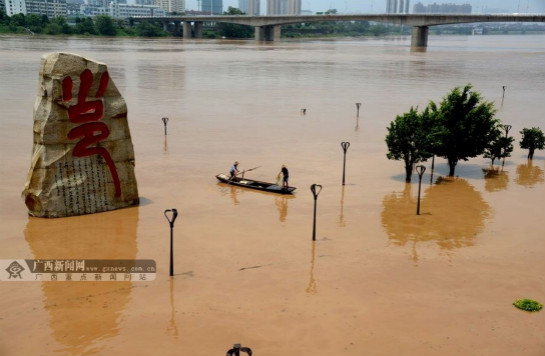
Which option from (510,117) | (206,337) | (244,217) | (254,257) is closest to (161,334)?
(206,337)

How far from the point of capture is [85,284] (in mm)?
17734

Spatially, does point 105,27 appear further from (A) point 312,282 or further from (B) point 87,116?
(A) point 312,282

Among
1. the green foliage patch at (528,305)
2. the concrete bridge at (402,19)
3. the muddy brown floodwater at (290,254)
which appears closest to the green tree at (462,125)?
the muddy brown floodwater at (290,254)

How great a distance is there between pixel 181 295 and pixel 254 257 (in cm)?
362

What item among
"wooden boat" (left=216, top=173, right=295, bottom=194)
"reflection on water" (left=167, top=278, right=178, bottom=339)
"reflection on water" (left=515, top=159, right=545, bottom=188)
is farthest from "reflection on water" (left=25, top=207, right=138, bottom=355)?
"reflection on water" (left=515, top=159, right=545, bottom=188)

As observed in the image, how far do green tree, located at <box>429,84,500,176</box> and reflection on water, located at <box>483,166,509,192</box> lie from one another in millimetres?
1651

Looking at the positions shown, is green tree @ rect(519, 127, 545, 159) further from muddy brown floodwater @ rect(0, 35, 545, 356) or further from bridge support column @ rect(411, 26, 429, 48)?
bridge support column @ rect(411, 26, 429, 48)

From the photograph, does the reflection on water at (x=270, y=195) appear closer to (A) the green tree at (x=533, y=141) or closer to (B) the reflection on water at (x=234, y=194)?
(B) the reflection on water at (x=234, y=194)

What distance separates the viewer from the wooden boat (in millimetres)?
27359

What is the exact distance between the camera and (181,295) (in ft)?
56.6

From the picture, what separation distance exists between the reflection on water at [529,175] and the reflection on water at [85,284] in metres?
19.9

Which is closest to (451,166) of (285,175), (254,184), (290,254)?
Result: (285,175)

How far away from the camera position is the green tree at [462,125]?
30719mm

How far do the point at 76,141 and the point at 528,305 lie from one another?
16.3 meters
